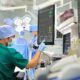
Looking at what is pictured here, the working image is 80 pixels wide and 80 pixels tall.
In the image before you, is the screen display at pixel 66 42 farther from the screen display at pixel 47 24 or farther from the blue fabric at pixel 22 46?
the blue fabric at pixel 22 46

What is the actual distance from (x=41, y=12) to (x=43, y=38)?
0.34 meters

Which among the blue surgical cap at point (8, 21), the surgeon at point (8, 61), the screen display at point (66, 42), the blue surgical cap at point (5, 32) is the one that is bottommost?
the surgeon at point (8, 61)

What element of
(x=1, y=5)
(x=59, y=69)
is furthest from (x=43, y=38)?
(x=59, y=69)

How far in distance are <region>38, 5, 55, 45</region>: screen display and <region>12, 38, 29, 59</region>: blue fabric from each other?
0.58 metres

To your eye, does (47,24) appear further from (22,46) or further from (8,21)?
(8,21)

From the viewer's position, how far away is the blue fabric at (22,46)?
Answer: 10.6ft

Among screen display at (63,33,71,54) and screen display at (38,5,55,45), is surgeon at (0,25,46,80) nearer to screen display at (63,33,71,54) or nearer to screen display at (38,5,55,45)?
screen display at (63,33,71,54)

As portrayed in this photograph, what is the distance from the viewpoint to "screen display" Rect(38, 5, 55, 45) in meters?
2.47

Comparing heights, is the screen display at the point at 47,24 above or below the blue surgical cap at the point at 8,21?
below

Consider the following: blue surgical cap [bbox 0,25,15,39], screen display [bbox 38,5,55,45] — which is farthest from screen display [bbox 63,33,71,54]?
blue surgical cap [bbox 0,25,15,39]

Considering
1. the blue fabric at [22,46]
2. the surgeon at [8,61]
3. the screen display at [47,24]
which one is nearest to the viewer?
the surgeon at [8,61]

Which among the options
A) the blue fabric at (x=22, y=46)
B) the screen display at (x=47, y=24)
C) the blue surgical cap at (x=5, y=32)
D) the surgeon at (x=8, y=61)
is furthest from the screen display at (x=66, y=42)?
the blue fabric at (x=22, y=46)

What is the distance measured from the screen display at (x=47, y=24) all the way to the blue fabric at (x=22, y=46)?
583 mm

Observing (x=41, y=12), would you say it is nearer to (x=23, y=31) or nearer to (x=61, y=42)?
(x=61, y=42)
